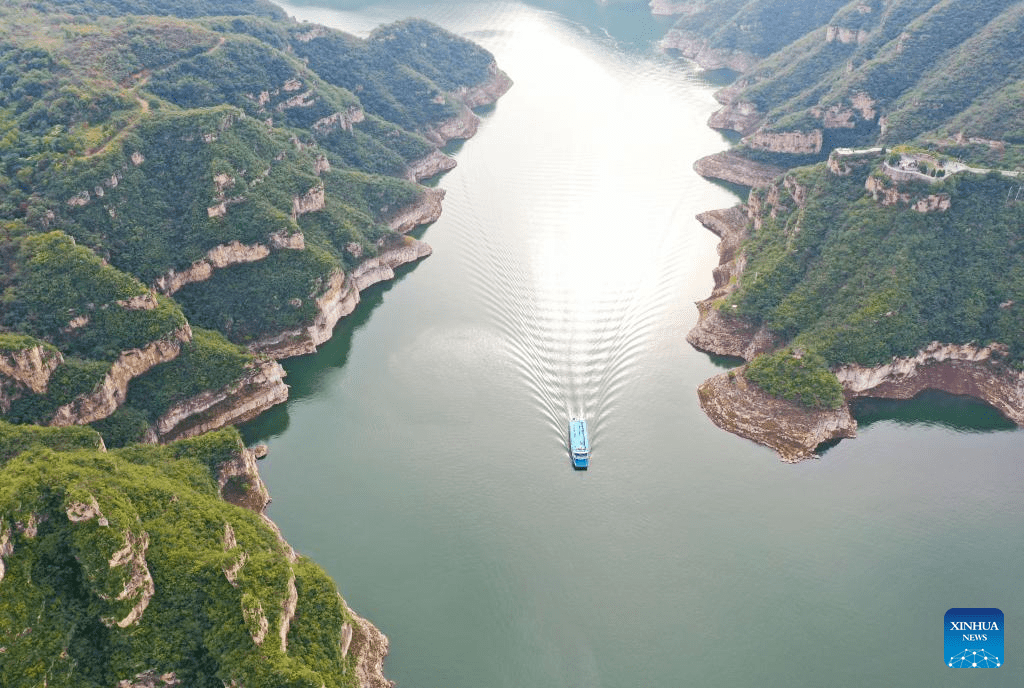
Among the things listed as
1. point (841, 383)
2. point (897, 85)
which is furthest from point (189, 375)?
point (897, 85)

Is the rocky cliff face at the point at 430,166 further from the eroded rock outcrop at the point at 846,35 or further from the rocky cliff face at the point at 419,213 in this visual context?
the eroded rock outcrop at the point at 846,35

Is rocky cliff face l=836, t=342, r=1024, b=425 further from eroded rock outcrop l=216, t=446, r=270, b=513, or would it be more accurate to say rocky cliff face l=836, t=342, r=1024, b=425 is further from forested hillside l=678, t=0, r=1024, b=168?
eroded rock outcrop l=216, t=446, r=270, b=513

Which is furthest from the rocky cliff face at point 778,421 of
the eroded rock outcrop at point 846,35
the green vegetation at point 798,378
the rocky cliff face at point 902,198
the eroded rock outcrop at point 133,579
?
the eroded rock outcrop at point 846,35

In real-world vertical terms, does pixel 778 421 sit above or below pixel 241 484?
above

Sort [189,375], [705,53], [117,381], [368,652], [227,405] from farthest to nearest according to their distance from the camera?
[705,53] → [227,405] → [189,375] → [117,381] → [368,652]

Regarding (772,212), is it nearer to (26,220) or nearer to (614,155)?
(614,155)

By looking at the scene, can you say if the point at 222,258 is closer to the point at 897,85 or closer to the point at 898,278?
the point at 898,278

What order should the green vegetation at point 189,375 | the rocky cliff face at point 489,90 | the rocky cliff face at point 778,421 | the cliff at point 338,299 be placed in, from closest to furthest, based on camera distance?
the green vegetation at point 189,375 → the rocky cliff face at point 778,421 → the cliff at point 338,299 → the rocky cliff face at point 489,90
